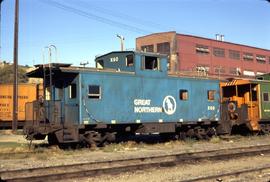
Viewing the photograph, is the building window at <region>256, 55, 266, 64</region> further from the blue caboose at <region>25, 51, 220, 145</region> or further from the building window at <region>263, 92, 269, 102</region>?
the blue caboose at <region>25, 51, 220, 145</region>

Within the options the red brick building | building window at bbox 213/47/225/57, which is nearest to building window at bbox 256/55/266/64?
the red brick building

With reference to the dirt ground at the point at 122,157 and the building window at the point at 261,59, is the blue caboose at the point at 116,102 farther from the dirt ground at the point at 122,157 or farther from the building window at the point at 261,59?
the building window at the point at 261,59

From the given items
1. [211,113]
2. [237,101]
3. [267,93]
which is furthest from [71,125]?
[267,93]

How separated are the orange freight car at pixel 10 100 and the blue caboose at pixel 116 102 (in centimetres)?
1169

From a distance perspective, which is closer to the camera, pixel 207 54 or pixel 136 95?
pixel 136 95

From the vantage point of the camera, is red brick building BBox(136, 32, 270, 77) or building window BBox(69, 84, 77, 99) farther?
red brick building BBox(136, 32, 270, 77)

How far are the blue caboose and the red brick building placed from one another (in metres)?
39.8

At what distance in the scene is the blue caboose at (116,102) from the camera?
1741 cm

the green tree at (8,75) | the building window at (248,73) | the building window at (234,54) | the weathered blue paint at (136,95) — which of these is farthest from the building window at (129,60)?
the building window at (248,73)

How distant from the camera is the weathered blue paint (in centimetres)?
1767

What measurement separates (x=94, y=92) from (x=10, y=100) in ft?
50.1

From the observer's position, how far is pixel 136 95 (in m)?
19.3

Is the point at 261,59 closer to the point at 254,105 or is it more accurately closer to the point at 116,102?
the point at 254,105

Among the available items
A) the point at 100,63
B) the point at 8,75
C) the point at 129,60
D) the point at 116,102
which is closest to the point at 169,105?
the point at 129,60
